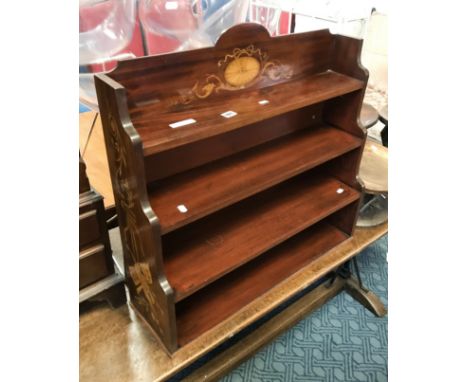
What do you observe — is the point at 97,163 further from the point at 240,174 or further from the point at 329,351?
the point at 329,351

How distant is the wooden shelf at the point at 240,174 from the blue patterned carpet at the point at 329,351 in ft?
2.85

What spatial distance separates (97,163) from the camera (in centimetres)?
168

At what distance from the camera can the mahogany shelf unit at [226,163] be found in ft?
3.08

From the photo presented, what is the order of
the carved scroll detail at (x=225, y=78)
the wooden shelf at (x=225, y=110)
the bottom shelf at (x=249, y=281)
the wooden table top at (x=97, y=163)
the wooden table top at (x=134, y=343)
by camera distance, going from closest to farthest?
1. the wooden shelf at (x=225, y=110)
2. the carved scroll detail at (x=225, y=78)
3. the wooden table top at (x=134, y=343)
4. the bottom shelf at (x=249, y=281)
5. the wooden table top at (x=97, y=163)

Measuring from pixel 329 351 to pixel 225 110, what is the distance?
120 centimetres

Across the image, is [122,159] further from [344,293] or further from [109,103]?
[344,293]

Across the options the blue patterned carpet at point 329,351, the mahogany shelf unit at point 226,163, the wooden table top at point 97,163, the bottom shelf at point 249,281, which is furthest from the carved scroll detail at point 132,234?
the blue patterned carpet at point 329,351

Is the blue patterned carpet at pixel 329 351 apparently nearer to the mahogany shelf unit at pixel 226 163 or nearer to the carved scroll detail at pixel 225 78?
the mahogany shelf unit at pixel 226 163

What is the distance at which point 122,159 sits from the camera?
0.94 metres

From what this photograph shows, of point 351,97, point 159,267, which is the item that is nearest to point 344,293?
point 351,97

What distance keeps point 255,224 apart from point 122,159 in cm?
57

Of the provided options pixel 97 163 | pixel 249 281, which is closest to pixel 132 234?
pixel 249 281

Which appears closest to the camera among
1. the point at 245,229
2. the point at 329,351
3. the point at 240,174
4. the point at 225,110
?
the point at 225,110

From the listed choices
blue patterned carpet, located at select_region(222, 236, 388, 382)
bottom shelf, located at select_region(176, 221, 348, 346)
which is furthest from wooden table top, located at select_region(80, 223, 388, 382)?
blue patterned carpet, located at select_region(222, 236, 388, 382)
